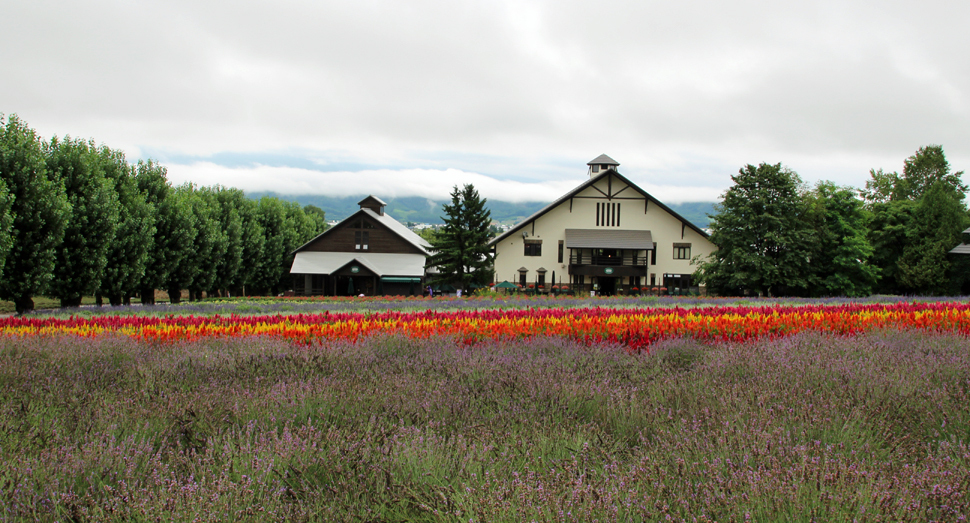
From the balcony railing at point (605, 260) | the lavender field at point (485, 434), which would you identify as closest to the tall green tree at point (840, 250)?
the balcony railing at point (605, 260)

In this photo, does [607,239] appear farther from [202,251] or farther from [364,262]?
[202,251]

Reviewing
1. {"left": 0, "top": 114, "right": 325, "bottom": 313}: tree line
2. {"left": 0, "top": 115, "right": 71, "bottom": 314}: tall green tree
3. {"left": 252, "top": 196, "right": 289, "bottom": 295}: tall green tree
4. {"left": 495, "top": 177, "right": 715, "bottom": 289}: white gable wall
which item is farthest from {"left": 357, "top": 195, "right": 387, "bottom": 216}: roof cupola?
{"left": 0, "top": 115, "right": 71, "bottom": 314}: tall green tree

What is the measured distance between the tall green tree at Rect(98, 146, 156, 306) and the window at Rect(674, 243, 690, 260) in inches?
1502

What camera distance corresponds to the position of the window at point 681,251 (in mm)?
46031

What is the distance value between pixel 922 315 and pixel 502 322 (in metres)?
8.20

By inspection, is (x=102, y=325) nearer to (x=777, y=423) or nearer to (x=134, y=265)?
(x=777, y=423)

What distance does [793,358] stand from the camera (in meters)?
6.04

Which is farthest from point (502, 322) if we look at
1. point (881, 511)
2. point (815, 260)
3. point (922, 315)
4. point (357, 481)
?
point (815, 260)

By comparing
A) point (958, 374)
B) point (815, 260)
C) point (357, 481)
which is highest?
point (815, 260)

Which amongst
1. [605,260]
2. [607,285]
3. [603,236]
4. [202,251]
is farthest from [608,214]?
[202,251]

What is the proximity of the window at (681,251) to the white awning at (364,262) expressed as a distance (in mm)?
21704

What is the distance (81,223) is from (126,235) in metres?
2.80

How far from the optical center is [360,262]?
43.7 meters

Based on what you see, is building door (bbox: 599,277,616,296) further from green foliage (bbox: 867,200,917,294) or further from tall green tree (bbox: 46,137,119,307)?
tall green tree (bbox: 46,137,119,307)
